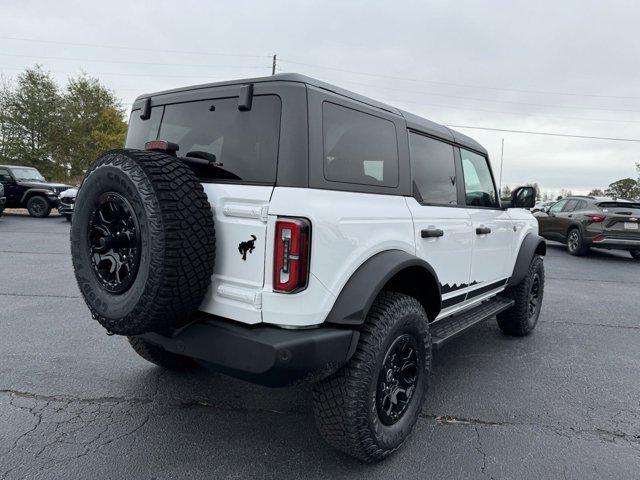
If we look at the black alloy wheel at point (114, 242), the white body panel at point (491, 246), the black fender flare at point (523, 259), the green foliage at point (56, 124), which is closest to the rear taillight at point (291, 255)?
the black alloy wheel at point (114, 242)

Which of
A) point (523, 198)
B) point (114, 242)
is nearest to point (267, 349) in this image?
point (114, 242)

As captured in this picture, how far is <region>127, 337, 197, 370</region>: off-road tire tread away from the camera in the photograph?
3062 millimetres

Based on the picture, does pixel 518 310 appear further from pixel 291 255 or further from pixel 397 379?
pixel 291 255

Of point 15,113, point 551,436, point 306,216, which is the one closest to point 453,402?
point 551,436

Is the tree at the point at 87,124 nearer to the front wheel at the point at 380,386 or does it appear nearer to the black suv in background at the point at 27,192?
the black suv in background at the point at 27,192

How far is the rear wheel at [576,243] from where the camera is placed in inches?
437

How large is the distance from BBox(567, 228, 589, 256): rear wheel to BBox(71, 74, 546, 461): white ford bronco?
1025 cm

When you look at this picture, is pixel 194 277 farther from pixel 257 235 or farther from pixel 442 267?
pixel 442 267

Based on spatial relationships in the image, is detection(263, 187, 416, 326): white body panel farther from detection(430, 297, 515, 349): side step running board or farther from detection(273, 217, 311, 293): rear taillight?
detection(430, 297, 515, 349): side step running board

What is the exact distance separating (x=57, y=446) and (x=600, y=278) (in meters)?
9.06

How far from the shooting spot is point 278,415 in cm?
281

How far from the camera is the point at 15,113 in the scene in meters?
33.0

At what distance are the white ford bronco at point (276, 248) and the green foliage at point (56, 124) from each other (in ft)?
118

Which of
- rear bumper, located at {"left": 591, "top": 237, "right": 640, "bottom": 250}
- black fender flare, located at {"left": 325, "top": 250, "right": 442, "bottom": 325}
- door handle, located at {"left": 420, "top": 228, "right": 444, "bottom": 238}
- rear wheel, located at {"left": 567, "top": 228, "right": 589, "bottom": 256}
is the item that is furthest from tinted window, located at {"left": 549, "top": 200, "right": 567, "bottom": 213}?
black fender flare, located at {"left": 325, "top": 250, "right": 442, "bottom": 325}
